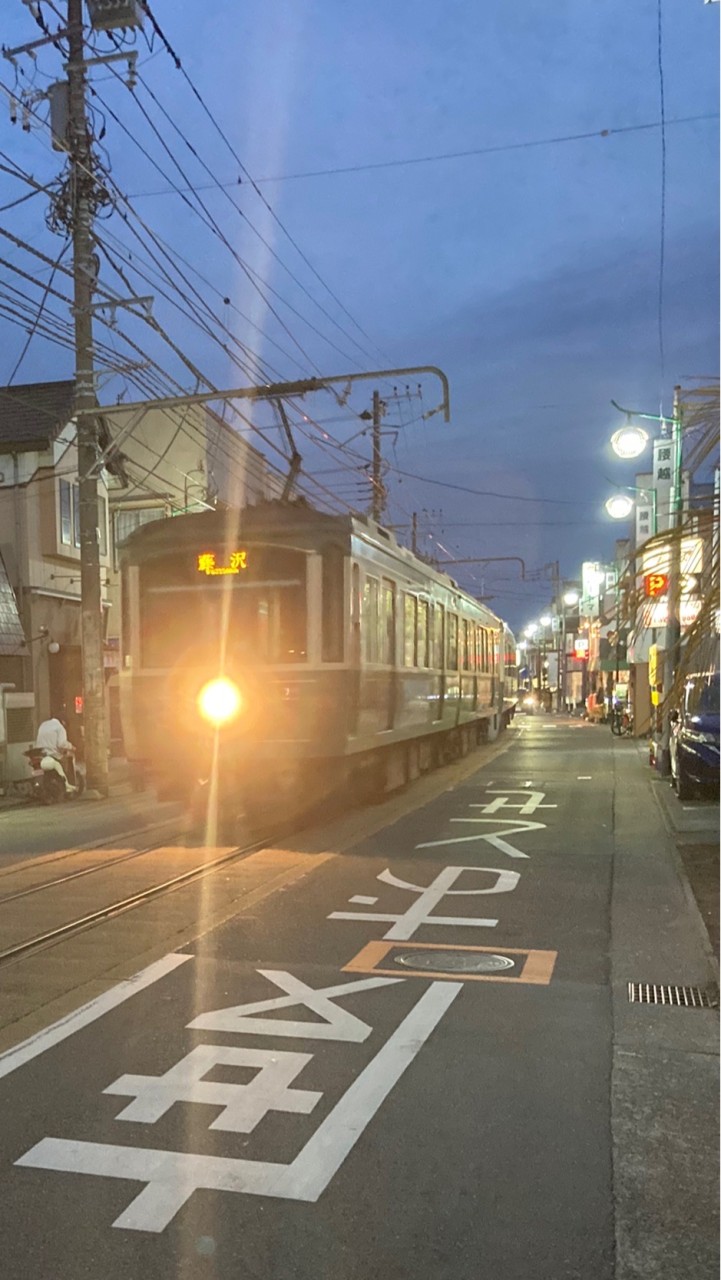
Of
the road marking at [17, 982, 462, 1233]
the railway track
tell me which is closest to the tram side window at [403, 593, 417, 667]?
the railway track

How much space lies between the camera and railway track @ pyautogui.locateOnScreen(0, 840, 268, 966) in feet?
22.0

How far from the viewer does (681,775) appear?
47.4 feet

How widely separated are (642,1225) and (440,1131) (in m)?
0.92

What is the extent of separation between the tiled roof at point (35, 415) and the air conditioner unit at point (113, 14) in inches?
295

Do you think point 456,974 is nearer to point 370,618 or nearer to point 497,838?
point 497,838

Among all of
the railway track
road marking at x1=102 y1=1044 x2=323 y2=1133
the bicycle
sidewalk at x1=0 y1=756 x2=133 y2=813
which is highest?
the bicycle

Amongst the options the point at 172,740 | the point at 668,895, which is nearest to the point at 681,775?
the point at 668,895

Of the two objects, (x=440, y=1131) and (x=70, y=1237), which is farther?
(x=440, y=1131)

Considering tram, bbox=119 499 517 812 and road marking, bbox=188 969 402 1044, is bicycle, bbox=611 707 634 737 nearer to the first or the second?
tram, bbox=119 499 517 812

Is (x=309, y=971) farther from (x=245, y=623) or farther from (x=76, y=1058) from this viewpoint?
(x=245, y=623)

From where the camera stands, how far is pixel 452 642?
18734 mm

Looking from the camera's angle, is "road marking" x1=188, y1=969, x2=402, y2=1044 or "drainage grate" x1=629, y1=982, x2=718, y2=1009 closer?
"road marking" x1=188, y1=969, x2=402, y2=1044

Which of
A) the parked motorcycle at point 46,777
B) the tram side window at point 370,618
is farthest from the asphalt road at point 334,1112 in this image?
the parked motorcycle at point 46,777

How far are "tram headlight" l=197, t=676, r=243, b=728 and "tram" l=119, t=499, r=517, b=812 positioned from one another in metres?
0.01
